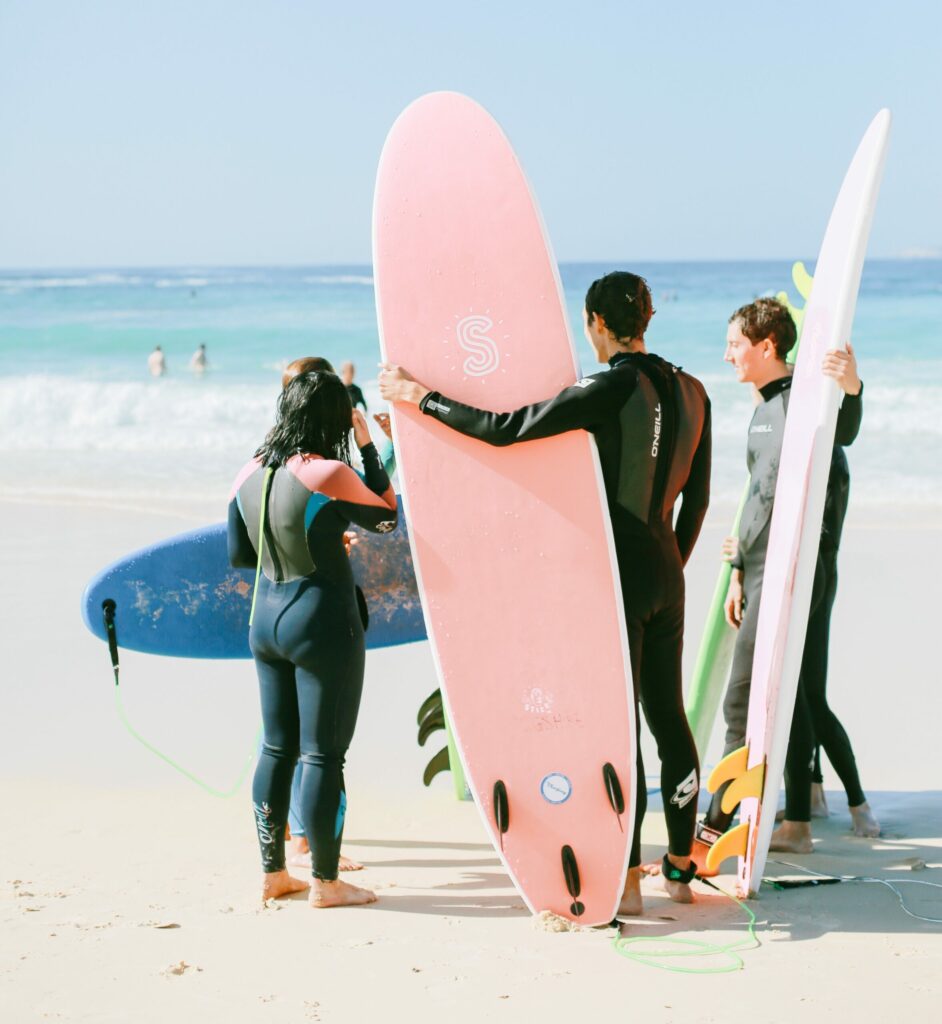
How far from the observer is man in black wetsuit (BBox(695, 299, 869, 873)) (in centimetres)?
345

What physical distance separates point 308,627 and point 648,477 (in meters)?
0.83

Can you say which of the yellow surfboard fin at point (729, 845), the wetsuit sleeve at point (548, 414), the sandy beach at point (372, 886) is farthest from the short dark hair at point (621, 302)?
the sandy beach at point (372, 886)

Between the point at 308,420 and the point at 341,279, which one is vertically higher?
the point at 341,279

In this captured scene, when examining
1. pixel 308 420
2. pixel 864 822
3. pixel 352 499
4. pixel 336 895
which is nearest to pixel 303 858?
pixel 336 895

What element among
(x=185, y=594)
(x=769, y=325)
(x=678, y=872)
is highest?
(x=769, y=325)

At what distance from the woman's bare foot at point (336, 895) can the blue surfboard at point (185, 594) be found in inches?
39.7

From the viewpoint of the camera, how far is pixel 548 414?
9.76 feet

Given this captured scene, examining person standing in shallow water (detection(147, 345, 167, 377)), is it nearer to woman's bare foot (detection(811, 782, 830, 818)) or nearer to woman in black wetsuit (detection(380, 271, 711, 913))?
woman's bare foot (detection(811, 782, 830, 818))

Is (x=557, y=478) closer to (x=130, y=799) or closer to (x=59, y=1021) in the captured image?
(x=59, y=1021)

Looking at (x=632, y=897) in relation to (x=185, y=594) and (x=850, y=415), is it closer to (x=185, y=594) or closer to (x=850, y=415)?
(x=850, y=415)

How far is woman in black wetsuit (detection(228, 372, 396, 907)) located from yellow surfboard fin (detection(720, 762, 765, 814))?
0.89 metres

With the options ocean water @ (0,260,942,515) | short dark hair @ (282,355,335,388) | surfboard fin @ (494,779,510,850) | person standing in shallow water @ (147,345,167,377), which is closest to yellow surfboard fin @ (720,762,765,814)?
surfboard fin @ (494,779,510,850)

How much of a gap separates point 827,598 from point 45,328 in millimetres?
27846

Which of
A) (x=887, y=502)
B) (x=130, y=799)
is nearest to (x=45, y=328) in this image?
(x=887, y=502)
